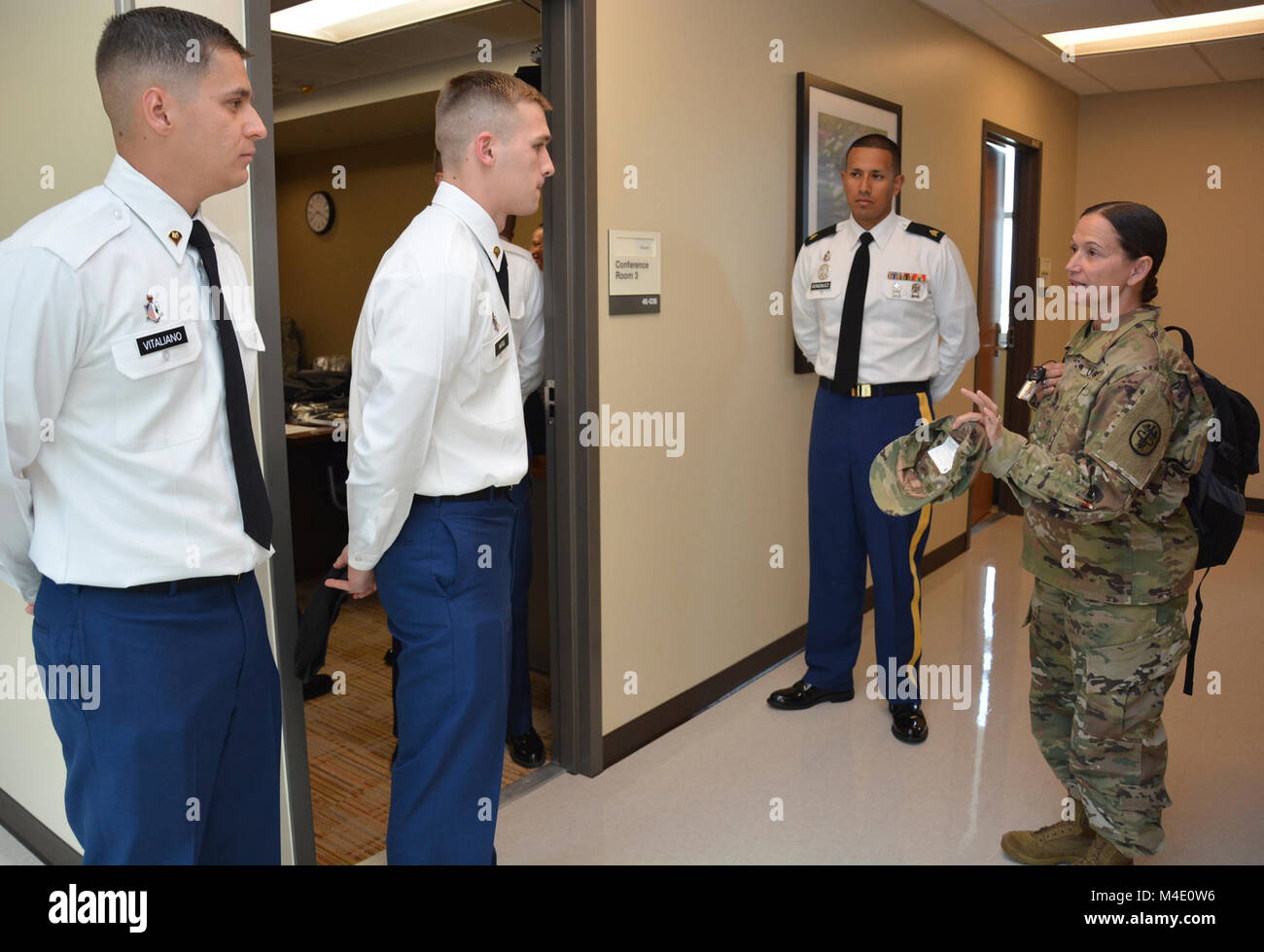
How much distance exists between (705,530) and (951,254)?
125 cm

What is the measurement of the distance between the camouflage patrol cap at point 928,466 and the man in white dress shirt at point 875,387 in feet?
3.99

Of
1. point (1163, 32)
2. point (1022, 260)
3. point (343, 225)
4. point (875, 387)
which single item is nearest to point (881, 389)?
point (875, 387)

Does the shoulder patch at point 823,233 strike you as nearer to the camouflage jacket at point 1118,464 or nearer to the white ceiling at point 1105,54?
the camouflage jacket at point 1118,464

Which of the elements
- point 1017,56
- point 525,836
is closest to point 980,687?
point 525,836

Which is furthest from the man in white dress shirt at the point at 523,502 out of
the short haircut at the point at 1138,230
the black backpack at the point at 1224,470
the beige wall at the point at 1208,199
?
the beige wall at the point at 1208,199

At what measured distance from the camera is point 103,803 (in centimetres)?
147

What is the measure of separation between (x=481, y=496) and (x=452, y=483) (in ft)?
0.26

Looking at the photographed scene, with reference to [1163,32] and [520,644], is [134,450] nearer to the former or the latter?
[520,644]

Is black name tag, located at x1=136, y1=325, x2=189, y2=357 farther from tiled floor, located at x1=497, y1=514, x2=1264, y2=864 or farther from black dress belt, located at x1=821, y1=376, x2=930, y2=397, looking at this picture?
black dress belt, located at x1=821, y1=376, x2=930, y2=397

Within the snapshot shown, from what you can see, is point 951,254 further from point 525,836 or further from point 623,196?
point 525,836

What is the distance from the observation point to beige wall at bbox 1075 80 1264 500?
6457mm

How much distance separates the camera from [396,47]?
16.9 feet

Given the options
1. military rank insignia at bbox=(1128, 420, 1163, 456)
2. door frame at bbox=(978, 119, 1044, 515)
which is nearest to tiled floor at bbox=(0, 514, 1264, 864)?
military rank insignia at bbox=(1128, 420, 1163, 456)

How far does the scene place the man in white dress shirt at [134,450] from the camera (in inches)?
56.2
